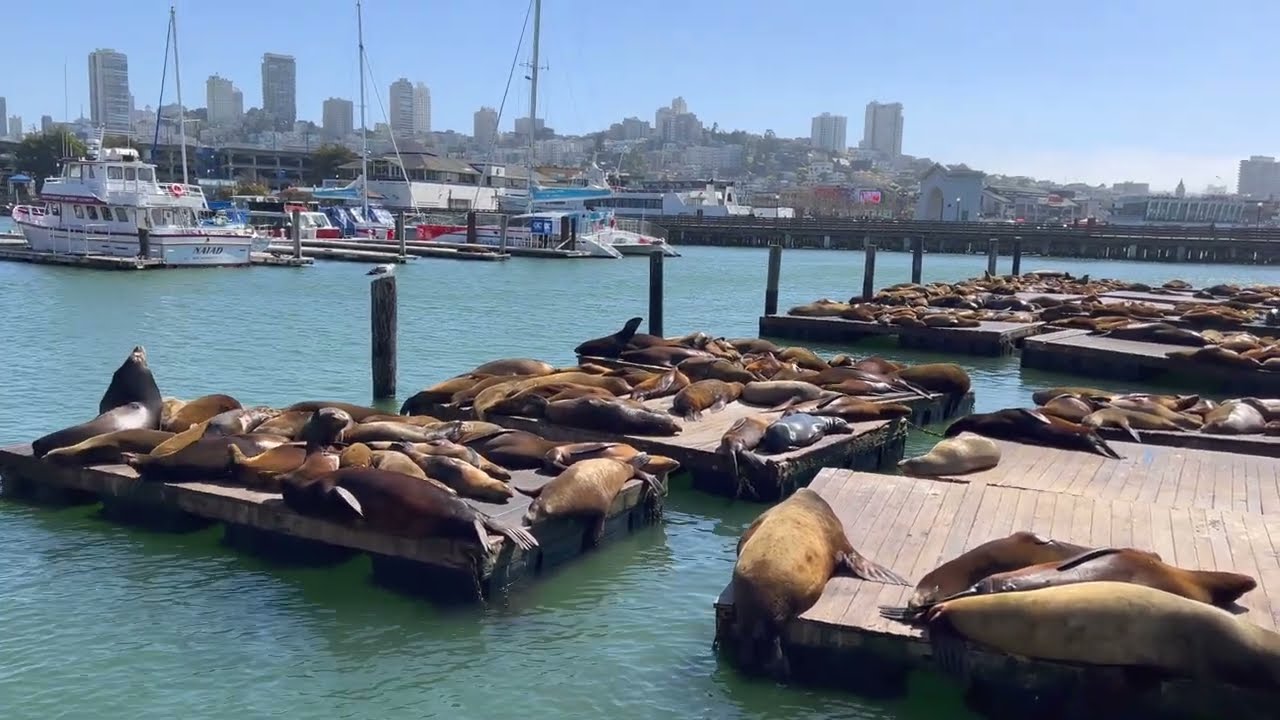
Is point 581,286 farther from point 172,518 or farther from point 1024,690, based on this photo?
point 1024,690

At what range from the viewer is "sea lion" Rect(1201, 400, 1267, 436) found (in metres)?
8.65

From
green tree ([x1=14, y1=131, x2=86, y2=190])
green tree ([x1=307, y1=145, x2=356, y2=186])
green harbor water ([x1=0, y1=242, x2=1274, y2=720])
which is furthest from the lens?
green tree ([x1=307, y1=145, x2=356, y2=186])

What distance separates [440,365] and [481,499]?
937cm

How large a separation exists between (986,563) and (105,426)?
597 cm

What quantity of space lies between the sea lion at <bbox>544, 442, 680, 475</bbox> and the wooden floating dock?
8.95 m

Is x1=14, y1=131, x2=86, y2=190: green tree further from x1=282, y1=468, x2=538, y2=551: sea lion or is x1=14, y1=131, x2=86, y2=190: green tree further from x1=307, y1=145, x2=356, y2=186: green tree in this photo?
x1=282, y1=468, x2=538, y2=551: sea lion

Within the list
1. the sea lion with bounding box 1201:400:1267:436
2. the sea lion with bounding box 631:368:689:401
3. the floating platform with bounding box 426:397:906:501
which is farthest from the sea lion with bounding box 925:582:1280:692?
the sea lion with bounding box 631:368:689:401

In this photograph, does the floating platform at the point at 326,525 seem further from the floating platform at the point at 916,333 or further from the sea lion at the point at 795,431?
the floating platform at the point at 916,333

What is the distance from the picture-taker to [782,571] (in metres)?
4.81

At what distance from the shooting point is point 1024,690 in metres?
4.39

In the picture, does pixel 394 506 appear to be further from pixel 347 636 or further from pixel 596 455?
pixel 596 455

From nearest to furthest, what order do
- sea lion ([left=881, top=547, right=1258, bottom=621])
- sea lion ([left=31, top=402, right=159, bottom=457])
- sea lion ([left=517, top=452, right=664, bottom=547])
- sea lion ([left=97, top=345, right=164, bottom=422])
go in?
sea lion ([left=881, top=547, right=1258, bottom=621]) < sea lion ([left=517, top=452, right=664, bottom=547]) < sea lion ([left=31, top=402, right=159, bottom=457]) < sea lion ([left=97, top=345, right=164, bottom=422])

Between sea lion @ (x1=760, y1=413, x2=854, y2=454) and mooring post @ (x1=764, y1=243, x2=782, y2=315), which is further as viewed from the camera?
mooring post @ (x1=764, y1=243, x2=782, y2=315)

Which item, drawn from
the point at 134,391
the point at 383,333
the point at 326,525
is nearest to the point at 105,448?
the point at 134,391
